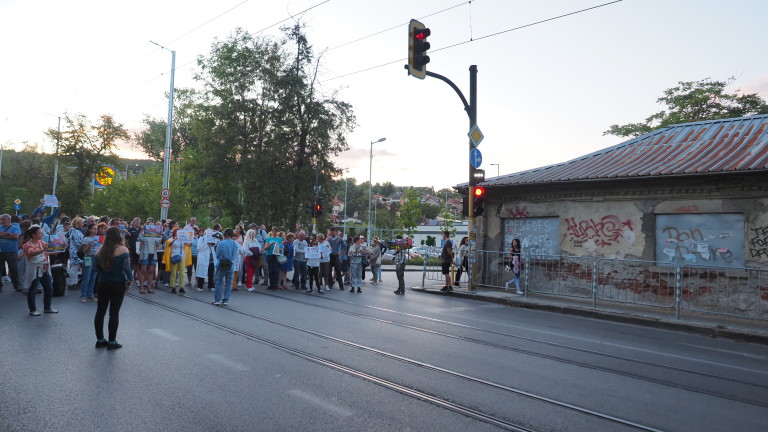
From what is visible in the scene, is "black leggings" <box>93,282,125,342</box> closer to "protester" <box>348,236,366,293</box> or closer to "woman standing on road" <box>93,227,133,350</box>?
"woman standing on road" <box>93,227,133,350</box>

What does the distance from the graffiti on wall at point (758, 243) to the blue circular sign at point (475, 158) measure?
684 cm

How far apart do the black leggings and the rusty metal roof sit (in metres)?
11.9

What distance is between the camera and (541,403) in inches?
207

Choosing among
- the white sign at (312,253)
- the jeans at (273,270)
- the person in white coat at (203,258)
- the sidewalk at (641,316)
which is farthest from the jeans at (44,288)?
the sidewalk at (641,316)

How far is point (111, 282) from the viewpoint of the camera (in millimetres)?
7238

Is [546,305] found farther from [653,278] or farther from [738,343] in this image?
[738,343]

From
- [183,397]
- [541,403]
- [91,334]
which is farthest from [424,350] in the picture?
[91,334]

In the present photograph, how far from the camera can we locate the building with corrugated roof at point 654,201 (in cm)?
1240

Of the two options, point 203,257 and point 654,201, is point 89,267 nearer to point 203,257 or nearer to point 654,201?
point 203,257

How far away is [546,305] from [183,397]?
9946 mm

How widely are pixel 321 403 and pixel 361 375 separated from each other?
1112 millimetres

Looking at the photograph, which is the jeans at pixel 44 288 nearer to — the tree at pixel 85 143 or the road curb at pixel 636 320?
the road curb at pixel 636 320

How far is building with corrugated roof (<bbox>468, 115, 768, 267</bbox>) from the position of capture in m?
12.4

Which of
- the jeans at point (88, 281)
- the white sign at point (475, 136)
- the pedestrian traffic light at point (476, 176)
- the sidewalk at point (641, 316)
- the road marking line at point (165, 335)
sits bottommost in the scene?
the road marking line at point (165, 335)
